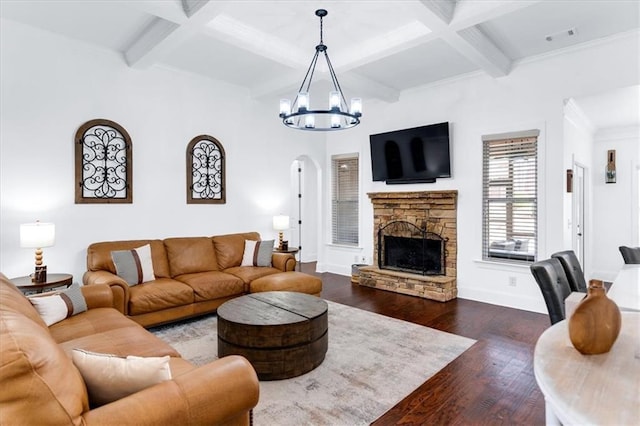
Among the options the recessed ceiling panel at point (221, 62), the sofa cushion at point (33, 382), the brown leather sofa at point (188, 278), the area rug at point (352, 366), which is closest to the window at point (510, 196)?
the area rug at point (352, 366)

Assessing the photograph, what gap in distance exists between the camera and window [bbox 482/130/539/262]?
455 centimetres

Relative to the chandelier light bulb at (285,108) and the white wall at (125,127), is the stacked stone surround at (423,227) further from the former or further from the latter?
the chandelier light bulb at (285,108)

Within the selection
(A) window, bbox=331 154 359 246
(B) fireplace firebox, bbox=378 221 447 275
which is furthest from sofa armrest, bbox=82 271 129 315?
(A) window, bbox=331 154 359 246

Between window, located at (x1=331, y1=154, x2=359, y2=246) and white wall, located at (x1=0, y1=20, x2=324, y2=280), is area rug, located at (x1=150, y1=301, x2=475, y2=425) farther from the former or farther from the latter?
window, located at (x1=331, y1=154, x2=359, y2=246)

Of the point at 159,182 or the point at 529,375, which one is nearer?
the point at 529,375

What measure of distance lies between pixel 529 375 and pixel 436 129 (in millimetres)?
3498

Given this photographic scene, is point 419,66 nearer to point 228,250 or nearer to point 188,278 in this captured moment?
point 228,250

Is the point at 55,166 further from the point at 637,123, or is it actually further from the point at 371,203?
the point at 637,123

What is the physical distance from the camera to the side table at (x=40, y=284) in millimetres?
3197

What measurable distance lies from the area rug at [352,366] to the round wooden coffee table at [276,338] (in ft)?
0.33

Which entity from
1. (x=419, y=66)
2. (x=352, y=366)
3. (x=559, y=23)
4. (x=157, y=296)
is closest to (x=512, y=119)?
(x=559, y=23)

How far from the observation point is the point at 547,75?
4.33 m

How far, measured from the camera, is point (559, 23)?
3.57 m

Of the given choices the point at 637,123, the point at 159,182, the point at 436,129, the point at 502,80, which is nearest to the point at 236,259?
the point at 159,182
